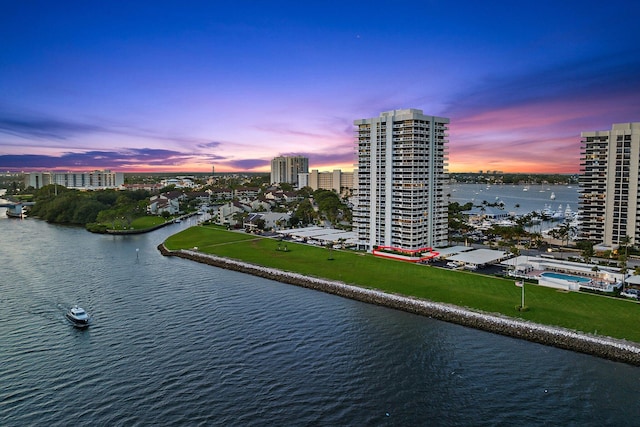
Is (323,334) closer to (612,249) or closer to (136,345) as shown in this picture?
(136,345)

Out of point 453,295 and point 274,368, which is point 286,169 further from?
point 274,368

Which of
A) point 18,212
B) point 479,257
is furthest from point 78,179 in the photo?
point 479,257

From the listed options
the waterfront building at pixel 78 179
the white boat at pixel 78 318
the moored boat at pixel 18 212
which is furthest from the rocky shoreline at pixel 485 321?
the waterfront building at pixel 78 179

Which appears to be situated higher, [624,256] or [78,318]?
[624,256]

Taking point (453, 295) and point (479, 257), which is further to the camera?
point (479, 257)

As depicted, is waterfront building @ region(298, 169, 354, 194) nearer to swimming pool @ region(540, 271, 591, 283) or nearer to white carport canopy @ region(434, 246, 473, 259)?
white carport canopy @ region(434, 246, 473, 259)

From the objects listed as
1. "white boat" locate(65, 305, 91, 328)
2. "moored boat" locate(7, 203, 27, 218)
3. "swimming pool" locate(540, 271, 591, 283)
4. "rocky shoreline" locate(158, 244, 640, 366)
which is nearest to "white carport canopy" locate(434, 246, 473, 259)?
"swimming pool" locate(540, 271, 591, 283)

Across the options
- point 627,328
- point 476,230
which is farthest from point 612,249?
point 627,328

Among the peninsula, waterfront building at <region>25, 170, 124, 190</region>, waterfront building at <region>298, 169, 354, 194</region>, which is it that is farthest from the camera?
waterfront building at <region>25, 170, 124, 190</region>

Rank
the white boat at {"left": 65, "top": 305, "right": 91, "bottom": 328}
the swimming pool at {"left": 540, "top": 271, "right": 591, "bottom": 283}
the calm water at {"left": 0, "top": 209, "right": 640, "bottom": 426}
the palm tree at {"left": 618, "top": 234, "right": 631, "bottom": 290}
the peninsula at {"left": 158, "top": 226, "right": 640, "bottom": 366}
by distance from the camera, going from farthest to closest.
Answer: the swimming pool at {"left": 540, "top": 271, "right": 591, "bottom": 283}, the palm tree at {"left": 618, "top": 234, "right": 631, "bottom": 290}, the white boat at {"left": 65, "top": 305, "right": 91, "bottom": 328}, the peninsula at {"left": 158, "top": 226, "right": 640, "bottom": 366}, the calm water at {"left": 0, "top": 209, "right": 640, "bottom": 426}
